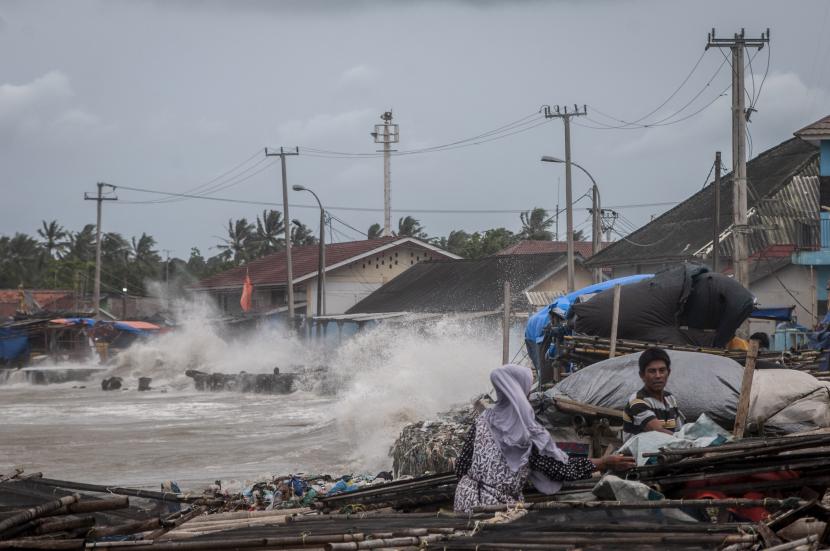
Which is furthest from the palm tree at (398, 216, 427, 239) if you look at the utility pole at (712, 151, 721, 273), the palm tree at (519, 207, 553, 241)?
the utility pole at (712, 151, 721, 273)

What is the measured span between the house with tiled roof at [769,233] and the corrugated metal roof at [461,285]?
9.88ft

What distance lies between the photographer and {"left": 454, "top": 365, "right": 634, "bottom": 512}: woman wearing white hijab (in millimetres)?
5559

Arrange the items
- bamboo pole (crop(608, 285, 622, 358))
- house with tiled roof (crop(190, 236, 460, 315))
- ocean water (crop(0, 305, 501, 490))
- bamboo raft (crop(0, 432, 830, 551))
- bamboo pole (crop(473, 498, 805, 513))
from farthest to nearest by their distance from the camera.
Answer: house with tiled roof (crop(190, 236, 460, 315)) < ocean water (crop(0, 305, 501, 490)) < bamboo pole (crop(608, 285, 622, 358)) < bamboo pole (crop(473, 498, 805, 513)) < bamboo raft (crop(0, 432, 830, 551))

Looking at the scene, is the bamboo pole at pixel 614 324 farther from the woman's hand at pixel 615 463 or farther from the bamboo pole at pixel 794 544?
the bamboo pole at pixel 794 544

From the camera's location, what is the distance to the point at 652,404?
666 centimetres

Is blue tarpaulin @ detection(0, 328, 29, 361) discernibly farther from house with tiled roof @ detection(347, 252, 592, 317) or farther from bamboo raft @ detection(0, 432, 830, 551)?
bamboo raft @ detection(0, 432, 830, 551)

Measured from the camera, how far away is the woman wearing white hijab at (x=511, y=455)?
5.56m

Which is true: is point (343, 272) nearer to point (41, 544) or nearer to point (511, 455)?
point (511, 455)

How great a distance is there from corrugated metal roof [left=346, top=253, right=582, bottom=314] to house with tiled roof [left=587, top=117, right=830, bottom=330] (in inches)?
119

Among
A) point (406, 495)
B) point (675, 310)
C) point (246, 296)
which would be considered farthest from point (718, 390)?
point (246, 296)

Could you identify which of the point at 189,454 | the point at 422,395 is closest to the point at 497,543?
the point at 189,454

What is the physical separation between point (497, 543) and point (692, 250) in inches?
1094

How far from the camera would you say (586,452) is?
861 cm

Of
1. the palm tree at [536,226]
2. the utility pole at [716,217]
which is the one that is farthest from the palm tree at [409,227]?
the utility pole at [716,217]
